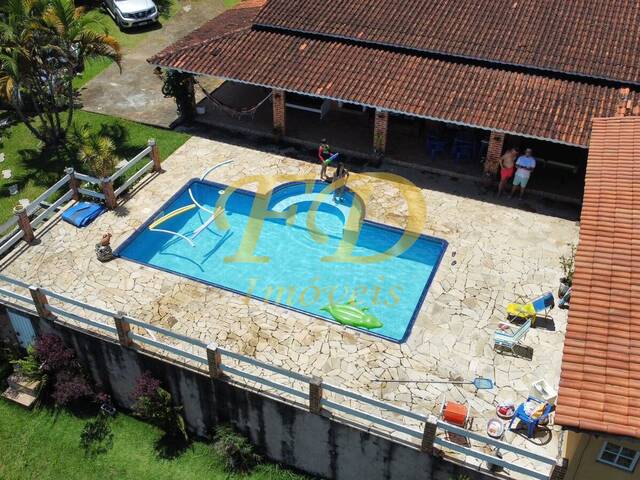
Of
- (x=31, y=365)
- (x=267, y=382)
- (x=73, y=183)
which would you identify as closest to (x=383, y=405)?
(x=267, y=382)

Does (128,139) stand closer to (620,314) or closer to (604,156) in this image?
(604,156)

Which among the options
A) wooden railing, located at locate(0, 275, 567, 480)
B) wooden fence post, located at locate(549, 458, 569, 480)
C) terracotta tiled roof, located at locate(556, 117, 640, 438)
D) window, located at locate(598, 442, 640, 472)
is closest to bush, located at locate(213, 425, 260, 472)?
wooden railing, located at locate(0, 275, 567, 480)

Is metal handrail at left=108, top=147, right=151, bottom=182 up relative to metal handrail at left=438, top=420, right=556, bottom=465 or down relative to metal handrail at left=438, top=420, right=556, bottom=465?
up

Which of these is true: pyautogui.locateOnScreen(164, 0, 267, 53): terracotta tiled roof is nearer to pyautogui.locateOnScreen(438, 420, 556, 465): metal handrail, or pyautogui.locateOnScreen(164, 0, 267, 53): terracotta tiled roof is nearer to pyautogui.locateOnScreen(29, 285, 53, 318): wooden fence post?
pyautogui.locateOnScreen(29, 285, 53, 318): wooden fence post

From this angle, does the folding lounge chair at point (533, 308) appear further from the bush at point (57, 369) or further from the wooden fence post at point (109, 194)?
the wooden fence post at point (109, 194)

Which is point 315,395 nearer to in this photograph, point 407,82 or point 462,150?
point 407,82

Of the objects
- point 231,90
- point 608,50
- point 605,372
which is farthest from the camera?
point 231,90

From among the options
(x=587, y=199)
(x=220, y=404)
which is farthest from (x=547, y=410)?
(x=220, y=404)
